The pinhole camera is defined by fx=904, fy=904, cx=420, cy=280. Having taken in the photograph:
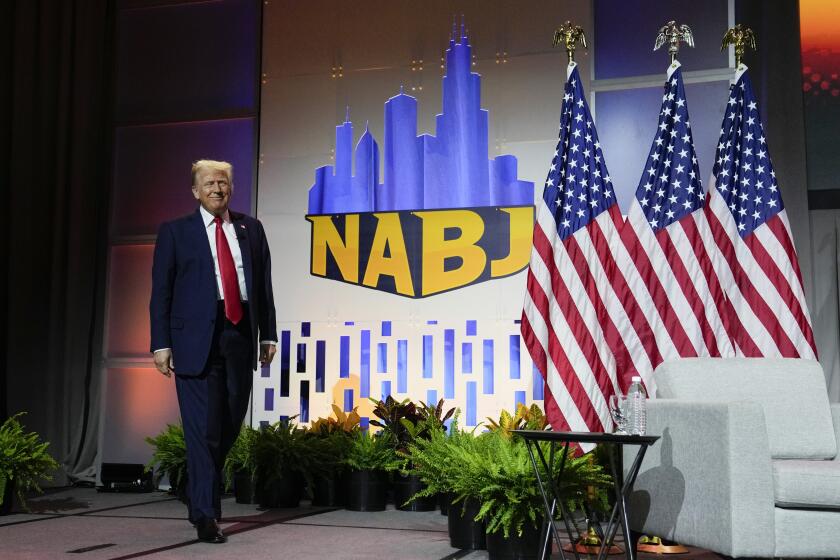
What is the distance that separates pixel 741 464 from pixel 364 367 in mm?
3373

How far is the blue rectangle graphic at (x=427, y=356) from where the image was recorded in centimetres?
584

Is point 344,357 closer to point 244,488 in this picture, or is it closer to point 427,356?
point 427,356

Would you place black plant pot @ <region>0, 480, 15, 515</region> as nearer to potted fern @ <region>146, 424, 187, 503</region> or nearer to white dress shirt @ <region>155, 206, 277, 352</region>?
potted fern @ <region>146, 424, 187, 503</region>

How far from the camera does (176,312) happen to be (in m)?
4.04

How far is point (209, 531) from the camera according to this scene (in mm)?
3809

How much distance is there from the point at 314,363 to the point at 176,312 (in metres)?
2.12

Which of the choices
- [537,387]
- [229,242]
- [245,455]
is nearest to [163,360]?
[229,242]

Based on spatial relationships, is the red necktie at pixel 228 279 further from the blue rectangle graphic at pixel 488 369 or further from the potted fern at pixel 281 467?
the blue rectangle graphic at pixel 488 369

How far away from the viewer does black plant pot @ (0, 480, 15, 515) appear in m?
4.63

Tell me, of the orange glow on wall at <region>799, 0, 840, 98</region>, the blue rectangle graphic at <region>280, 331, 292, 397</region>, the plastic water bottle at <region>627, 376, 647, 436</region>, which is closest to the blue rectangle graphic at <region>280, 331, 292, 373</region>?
the blue rectangle graphic at <region>280, 331, 292, 397</region>

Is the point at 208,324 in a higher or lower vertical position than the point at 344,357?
higher

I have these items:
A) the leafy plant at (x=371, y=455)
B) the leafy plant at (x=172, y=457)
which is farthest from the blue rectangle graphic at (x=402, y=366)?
the leafy plant at (x=172, y=457)

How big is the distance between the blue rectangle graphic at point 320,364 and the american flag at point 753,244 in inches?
104

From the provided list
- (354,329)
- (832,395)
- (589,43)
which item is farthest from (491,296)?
(832,395)
